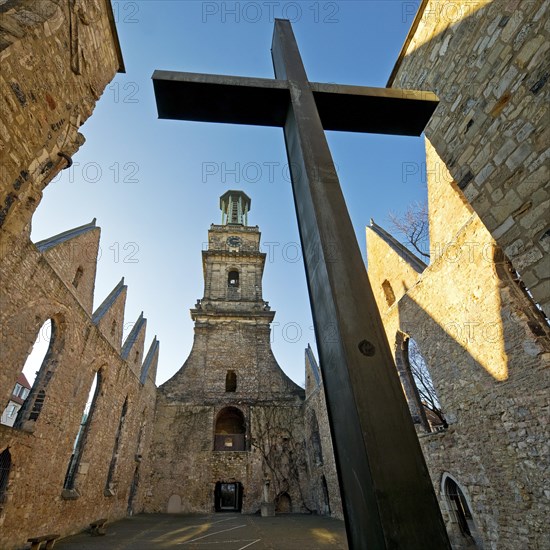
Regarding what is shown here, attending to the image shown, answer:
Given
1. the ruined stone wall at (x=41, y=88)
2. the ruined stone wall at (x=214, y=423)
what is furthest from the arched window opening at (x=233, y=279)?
the ruined stone wall at (x=41, y=88)

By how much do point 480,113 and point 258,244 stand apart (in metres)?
23.5

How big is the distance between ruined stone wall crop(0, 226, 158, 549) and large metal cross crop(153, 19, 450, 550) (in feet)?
23.5

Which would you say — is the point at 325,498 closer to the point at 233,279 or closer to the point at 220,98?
the point at 233,279

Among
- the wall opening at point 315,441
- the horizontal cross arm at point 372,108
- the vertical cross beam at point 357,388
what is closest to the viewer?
the vertical cross beam at point 357,388

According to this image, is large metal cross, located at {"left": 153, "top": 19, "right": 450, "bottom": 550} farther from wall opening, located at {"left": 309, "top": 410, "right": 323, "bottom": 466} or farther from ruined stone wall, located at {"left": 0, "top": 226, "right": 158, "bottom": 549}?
wall opening, located at {"left": 309, "top": 410, "right": 323, "bottom": 466}

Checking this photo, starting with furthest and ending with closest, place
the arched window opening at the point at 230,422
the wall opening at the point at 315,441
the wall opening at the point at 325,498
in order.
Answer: the arched window opening at the point at 230,422
the wall opening at the point at 315,441
the wall opening at the point at 325,498

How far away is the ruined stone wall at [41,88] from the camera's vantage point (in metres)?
2.58

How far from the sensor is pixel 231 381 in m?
20.9

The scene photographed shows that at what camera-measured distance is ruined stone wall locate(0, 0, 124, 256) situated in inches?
101

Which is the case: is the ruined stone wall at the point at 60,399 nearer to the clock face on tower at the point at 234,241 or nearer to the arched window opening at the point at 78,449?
the arched window opening at the point at 78,449

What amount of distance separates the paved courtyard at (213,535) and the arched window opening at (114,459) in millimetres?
1078

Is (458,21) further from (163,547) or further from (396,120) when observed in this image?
(163,547)

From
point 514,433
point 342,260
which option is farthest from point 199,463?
point 342,260

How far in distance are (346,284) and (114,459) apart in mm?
15101
